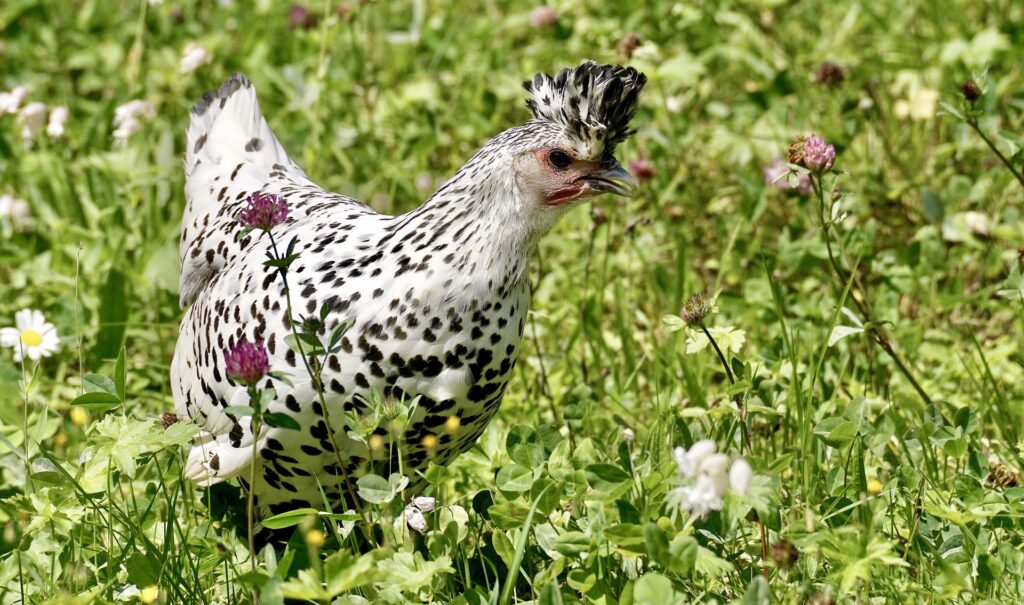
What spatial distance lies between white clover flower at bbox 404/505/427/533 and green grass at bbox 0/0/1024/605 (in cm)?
6

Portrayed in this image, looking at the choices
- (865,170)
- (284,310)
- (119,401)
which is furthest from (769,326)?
(119,401)

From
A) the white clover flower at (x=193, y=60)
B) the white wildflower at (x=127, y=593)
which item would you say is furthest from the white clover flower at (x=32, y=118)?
the white wildflower at (x=127, y=593)

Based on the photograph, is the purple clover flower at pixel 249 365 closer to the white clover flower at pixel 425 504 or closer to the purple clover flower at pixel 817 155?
the white clover flower at pixel 425 504

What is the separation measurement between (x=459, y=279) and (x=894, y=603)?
1.07 meters

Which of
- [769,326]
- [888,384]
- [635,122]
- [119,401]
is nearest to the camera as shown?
→ [119,401]

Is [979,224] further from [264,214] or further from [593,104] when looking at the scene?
[264,214]

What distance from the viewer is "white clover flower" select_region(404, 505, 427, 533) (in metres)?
2.78

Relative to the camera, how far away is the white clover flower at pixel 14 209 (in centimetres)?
462

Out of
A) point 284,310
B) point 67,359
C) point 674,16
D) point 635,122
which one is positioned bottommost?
point 67,359

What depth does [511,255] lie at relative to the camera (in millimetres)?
2777

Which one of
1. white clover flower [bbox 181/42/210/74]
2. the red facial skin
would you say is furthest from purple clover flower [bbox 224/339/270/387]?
white clover flower [bbox 181/42/210/74]

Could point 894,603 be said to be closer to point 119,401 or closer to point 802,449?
point 802,449

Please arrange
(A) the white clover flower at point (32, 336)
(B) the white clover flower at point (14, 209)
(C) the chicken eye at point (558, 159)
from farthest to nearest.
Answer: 1. (B) the white clover flower at point (14, 209)
2. (A) the white clover flower at point (32, 336)
3. (C) the chicken eye at point (558, 159)

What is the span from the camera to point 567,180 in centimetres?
284
